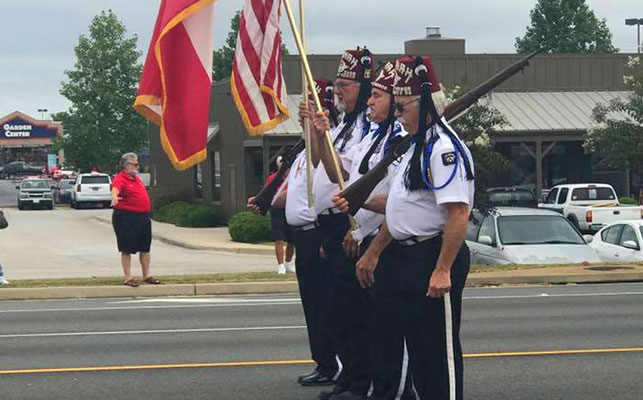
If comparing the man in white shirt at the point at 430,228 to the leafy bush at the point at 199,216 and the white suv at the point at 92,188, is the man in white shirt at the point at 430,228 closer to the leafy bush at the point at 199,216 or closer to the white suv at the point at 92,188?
the leafy bush at the point at 199,216

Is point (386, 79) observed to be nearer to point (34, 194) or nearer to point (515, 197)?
point (515, 197)

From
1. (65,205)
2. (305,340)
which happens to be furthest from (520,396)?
(65,205)

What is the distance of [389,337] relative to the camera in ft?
22.3

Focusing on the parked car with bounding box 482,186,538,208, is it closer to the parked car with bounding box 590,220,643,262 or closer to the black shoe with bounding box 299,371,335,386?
the parked car with bounding box 590,220,643,262

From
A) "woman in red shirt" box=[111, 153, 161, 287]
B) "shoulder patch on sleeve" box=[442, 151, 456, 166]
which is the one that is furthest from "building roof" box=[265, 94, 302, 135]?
"shoulder patch on sleeve" box=[442, 151, 456, 166]

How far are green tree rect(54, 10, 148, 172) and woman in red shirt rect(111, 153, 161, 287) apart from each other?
40294 millimetres

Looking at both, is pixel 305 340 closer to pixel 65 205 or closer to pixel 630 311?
pixel 630 311

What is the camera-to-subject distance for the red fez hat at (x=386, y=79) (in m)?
6.88

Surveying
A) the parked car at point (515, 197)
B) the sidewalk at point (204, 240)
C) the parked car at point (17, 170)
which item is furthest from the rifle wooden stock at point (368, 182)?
the parked car at point (17, 170)

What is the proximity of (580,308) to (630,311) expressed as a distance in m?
0.64

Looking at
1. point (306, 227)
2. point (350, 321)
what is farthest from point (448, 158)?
point (306, 227)

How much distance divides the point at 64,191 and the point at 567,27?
119ft

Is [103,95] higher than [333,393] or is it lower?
higher

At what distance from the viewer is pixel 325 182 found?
8.05m
